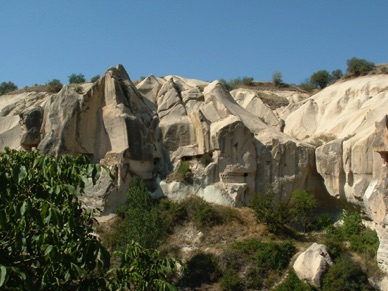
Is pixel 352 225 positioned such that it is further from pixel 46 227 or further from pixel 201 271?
pixel 46 227

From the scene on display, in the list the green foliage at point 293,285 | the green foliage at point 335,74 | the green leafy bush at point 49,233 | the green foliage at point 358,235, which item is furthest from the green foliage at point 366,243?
the green foliage at point 335,74

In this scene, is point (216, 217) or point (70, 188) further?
point (216, 217)

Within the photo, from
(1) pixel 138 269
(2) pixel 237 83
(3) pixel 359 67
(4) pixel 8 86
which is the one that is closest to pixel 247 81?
(2) pixel 237 83

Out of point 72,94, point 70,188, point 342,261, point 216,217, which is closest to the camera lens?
point 70,188

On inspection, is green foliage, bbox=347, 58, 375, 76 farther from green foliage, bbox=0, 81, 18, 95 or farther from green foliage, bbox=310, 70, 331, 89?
green foliage, bbox=0, 81, 18, 95

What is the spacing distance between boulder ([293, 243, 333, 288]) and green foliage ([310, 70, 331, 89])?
33.7m

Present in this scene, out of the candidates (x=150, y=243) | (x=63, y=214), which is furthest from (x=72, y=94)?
(x=63, y=214)

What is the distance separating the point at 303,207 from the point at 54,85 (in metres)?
21.6

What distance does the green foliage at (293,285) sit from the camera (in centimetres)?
1678

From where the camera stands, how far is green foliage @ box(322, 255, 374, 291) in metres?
16.7

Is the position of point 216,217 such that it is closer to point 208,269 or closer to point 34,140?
point 208,269

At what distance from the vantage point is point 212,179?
21.5 m

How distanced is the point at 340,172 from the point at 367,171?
1233 millimetres

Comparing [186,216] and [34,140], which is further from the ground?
[34,140]
